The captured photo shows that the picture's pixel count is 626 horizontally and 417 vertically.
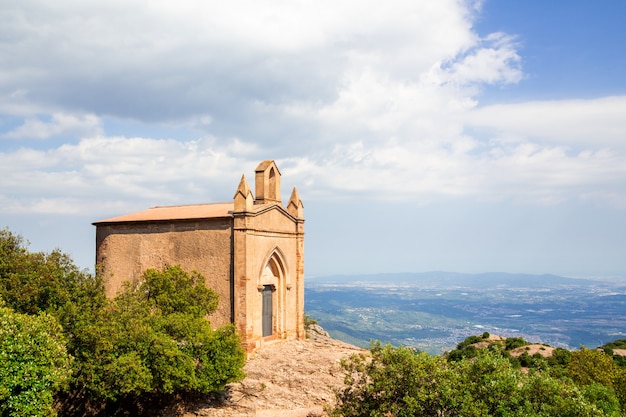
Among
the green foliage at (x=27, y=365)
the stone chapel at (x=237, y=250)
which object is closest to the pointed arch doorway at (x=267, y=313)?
the stone chapel at (x=237, y=250)

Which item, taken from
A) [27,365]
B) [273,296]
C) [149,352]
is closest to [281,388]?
Answer: [149,352]

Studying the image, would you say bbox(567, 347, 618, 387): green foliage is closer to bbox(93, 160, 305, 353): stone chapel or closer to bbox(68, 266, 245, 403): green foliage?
bbox(68, 266, 245, 403): green foliage

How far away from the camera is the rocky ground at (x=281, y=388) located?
25.0 m

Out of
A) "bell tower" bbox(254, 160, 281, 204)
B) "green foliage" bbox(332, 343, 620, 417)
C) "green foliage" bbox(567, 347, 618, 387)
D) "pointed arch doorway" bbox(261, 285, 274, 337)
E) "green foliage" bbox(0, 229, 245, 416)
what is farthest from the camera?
"bell tower" bbox(254, 160, 281, 204)

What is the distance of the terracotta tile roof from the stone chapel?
0.20 ft

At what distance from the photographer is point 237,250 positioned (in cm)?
3025

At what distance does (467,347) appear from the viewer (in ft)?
160

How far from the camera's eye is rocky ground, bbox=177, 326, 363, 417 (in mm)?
25047

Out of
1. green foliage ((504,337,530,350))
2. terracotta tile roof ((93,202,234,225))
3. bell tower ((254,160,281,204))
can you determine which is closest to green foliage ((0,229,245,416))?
terracotta tile roof ((93,202,234,225))

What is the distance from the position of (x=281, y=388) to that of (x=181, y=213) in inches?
499

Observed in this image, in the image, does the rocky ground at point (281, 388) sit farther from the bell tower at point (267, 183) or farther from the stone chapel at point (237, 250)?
the bell tower at point (267, 183)

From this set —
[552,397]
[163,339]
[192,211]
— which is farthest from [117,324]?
[552,397]

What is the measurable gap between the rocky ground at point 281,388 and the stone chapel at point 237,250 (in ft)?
5.68

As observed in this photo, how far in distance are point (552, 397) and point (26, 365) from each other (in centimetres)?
1705
